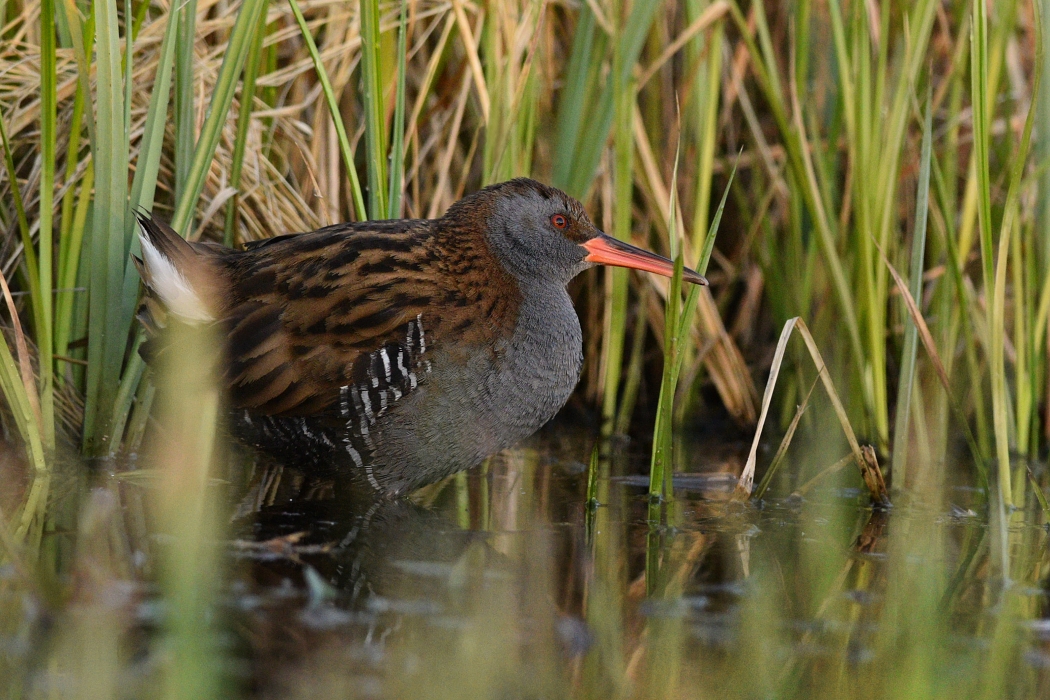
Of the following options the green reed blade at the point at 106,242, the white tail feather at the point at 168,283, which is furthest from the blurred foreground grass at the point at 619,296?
the white tail feather at the point at 168,283

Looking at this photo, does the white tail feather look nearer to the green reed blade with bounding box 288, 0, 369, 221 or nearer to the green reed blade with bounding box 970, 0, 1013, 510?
the green reed blade with bounding box 288, 0, 369, 221

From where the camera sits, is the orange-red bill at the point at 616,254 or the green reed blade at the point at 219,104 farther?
the orange-red bill at the point at 616,254

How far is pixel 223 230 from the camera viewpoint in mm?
3738

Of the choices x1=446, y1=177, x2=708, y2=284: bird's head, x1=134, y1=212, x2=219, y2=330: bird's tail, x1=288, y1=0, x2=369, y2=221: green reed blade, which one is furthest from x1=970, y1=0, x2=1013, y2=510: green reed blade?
x1=134, y1=212, x2=219, y2=330: bird's tail

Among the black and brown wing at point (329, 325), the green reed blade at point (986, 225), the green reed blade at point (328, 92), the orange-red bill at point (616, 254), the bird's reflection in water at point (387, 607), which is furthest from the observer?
the orange-red bill at point (616, 254)

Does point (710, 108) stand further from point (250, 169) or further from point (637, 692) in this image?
point (637, 692)

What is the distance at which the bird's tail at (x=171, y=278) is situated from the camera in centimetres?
301

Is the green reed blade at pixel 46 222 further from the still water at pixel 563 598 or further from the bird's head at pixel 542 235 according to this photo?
the bird's head at pixel 542 235

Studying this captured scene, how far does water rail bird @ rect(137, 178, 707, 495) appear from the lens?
9.77 ft

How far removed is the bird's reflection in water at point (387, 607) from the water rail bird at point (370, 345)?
0.59ft

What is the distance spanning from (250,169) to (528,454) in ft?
3.90

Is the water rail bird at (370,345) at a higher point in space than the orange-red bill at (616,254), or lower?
lower

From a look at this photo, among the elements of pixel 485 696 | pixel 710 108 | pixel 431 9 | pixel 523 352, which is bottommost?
pixel 485 696

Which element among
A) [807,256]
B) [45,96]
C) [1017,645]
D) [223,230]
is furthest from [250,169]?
[1017,645]
